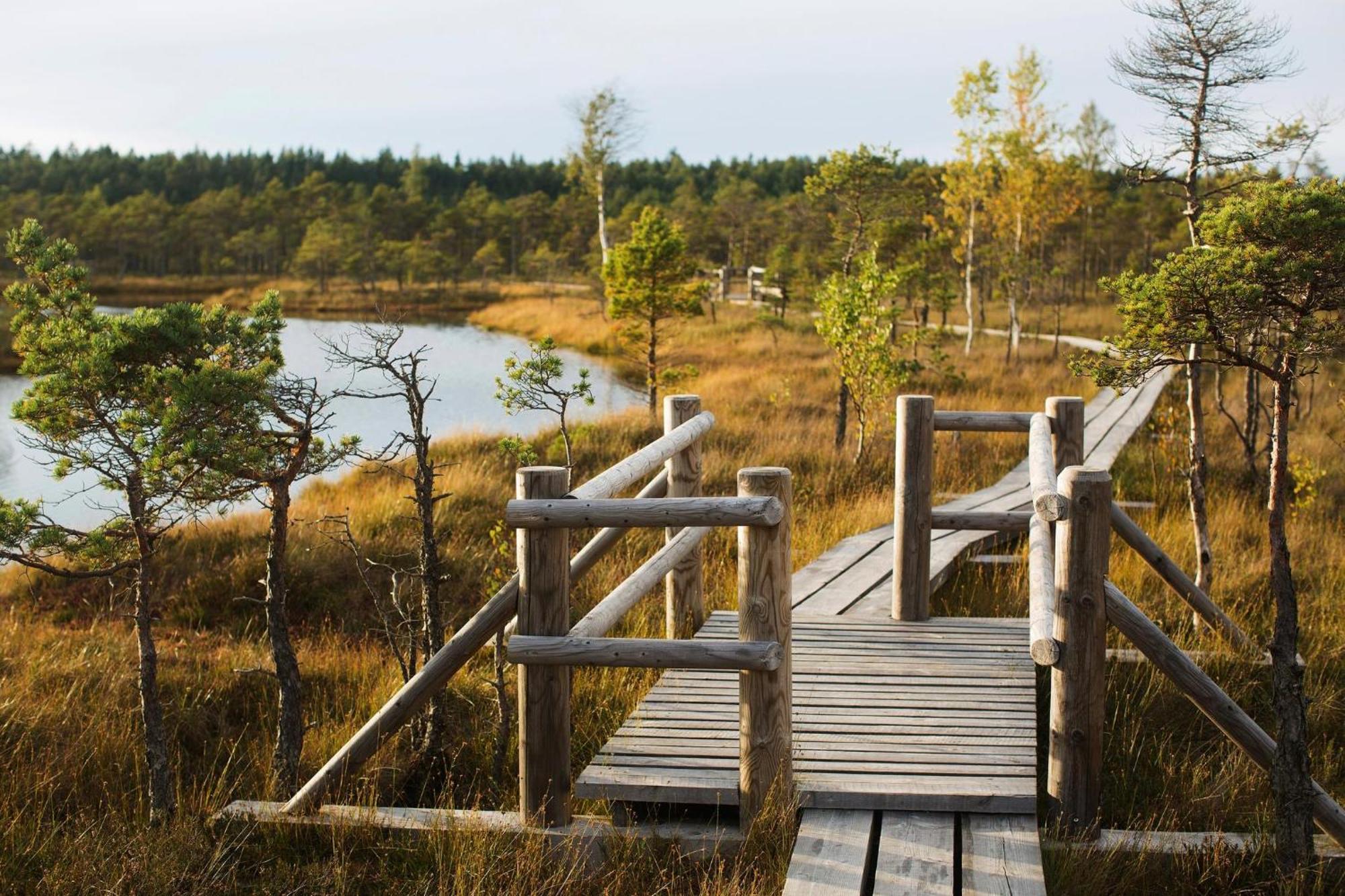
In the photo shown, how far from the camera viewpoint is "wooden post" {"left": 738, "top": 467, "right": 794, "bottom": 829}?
144 inches

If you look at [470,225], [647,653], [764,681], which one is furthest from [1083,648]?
[470,225]

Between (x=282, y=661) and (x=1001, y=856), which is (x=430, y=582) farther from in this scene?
(x=1001, y=856)

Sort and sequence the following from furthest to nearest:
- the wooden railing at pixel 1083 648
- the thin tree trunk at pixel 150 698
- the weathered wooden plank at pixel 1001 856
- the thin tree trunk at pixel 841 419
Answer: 1. the thin tree trunk at pixel 841 419
2. the thin tree trunk at pixel 150 698
3. the wooden railing at pixel 1083 648
4. the weathered wooden plank at pixel 1001 856

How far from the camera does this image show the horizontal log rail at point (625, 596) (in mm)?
3680

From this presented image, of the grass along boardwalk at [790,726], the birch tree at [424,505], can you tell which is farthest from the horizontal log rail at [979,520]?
the birch tree at [424,505]

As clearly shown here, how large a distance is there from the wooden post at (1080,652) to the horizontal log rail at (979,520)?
1840 millimetres

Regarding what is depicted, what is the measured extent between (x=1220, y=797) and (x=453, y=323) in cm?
3769

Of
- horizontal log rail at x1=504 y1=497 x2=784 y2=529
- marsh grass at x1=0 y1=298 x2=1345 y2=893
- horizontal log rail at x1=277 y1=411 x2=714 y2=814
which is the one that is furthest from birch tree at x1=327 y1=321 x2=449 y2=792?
horizontal log rail at x1=504 y1=497 x2=784 y2=529

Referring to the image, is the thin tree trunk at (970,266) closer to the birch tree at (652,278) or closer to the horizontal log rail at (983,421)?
the birch tree at (652,278)

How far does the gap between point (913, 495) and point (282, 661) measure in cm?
306

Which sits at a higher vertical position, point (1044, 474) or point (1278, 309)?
point (1278, 309)

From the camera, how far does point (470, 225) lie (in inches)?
2292

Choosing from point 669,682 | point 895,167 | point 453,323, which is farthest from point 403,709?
point 453,323

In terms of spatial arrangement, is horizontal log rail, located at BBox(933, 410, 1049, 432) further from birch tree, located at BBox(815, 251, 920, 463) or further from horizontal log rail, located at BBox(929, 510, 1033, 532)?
birch tree, located at BBox(815, 251, 920, 463)
